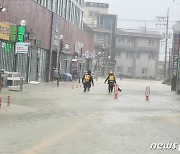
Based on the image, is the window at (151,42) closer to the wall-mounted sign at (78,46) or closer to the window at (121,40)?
the window at (121,40)

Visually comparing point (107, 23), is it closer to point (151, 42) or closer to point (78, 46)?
point (151, 42)

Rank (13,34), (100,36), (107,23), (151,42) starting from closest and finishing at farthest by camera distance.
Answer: (13,34), (100,36), (151,42), (107,23)

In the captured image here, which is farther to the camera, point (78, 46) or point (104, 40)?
point (104, 40)

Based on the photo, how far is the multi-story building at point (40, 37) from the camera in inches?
1246

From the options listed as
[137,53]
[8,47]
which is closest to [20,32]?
[8,47]

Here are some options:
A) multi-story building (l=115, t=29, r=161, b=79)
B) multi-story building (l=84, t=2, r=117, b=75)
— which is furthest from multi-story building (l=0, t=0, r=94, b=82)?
multi-story building (l=115, t=29, r=161, b=79)

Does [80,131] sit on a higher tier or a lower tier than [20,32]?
lower

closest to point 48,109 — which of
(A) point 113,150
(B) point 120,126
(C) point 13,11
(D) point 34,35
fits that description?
(B) point 120,126

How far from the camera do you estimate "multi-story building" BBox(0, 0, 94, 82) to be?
104 ft

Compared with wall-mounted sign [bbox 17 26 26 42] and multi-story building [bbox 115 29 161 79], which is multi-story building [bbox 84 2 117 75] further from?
wall-mounted sign [bbox 17 26 26 42]

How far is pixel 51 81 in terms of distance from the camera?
4531cm

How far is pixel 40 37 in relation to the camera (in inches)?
1574

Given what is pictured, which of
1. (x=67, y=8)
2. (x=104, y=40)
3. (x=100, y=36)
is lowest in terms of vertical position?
(x=104, y=40)

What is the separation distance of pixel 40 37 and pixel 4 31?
32.7 feet
